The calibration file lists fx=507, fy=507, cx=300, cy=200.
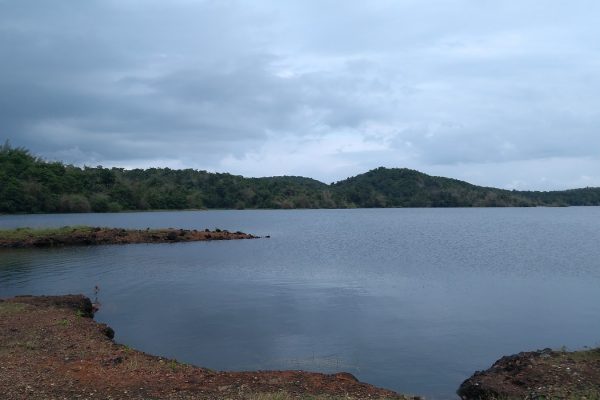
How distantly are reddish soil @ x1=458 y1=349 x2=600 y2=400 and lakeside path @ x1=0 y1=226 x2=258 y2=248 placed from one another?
145 ft

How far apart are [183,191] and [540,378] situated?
5970 inches

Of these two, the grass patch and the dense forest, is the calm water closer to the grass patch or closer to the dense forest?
the grass patch

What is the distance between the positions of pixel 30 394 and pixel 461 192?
19442 cm

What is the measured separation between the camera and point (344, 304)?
71.5 ft

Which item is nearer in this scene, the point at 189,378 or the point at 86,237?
the point at 189,378

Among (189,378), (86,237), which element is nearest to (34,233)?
(86,237)

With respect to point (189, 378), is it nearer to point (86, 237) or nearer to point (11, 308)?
point (11, 308)

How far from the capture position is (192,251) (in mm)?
45344

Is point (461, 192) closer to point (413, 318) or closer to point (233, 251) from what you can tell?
point (233, 251)

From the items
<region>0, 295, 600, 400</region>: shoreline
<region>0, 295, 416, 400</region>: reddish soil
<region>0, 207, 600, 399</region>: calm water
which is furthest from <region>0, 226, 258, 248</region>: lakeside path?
<region>0, 295, 600, 400</region>: shoreline

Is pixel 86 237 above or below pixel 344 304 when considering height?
above

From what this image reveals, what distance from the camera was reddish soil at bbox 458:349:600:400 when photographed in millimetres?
9828

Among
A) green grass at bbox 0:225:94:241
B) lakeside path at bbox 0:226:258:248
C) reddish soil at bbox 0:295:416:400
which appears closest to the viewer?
reddish soil at bbox 0:295:416:400

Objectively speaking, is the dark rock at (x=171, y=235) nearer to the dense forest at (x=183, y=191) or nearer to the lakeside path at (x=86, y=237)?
the lakeside path at (x=86, y=237)
